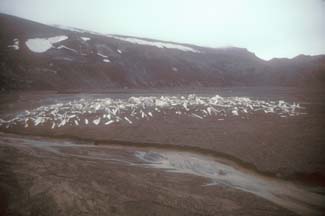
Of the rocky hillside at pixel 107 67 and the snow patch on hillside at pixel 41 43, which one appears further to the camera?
the snow patch on hillside at pixel 41 43

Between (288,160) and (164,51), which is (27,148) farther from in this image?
(164,51)

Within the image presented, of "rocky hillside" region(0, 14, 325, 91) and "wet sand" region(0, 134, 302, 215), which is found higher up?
"rocky hillside" region(0, 14, 325, 91)

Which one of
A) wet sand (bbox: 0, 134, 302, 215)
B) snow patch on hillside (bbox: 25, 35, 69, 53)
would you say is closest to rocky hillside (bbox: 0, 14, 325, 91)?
snow patch on hillside (bbox: 25, 35, 69, 53)

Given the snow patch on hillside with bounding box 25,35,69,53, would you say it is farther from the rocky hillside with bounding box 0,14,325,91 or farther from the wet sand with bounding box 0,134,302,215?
the wet sand with bounding box 0,134,302,215

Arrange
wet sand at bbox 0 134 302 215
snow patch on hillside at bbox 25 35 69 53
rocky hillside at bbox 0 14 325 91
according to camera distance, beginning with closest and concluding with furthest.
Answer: wet sand at bbox 0 134 302 215 < rocky hillside at bbox 0 14 325 91 < snow patch on hillside at bbox 25 35 69 53

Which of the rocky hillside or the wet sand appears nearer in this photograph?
the wet sand

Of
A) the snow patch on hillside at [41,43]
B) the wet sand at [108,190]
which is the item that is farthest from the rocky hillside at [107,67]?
the wet sand at [108,190]

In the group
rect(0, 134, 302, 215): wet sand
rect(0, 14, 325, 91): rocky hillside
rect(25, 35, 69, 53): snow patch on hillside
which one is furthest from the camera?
rect(25, 35, 69, 53): snow patch on hillside

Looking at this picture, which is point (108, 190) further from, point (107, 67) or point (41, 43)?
point (41, 43)

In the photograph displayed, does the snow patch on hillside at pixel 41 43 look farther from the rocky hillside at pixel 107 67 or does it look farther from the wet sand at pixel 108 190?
the wet sand at pixel 108 190

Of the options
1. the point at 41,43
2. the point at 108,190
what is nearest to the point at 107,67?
the point at 41,43
